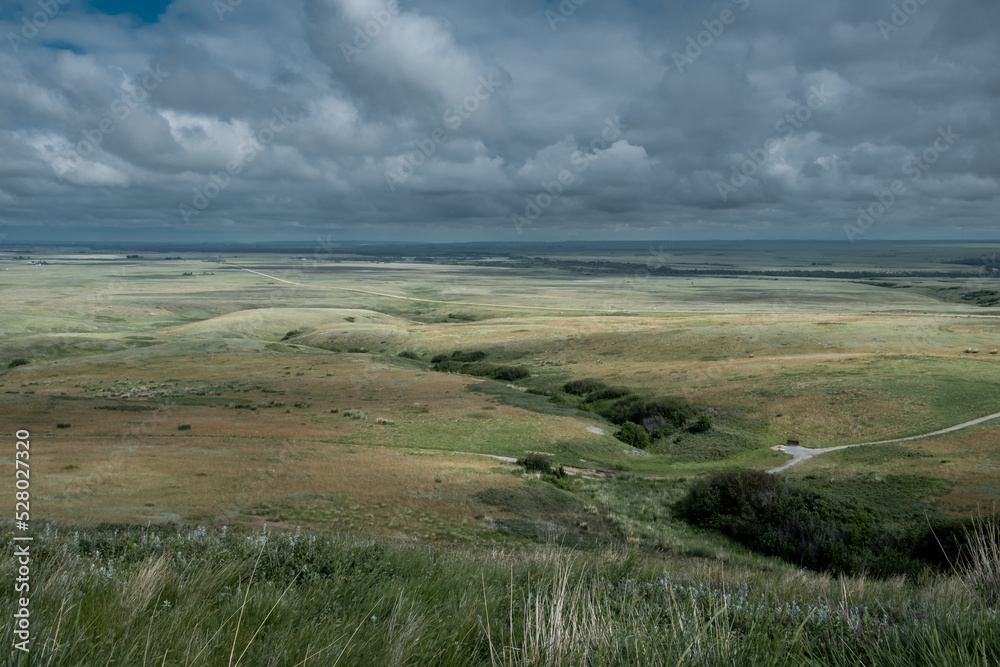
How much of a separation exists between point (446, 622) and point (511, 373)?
69751mm

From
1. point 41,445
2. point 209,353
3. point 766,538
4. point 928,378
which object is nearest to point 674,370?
point 928,378

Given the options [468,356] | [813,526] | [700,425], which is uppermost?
[813,526]

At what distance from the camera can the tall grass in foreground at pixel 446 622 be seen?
310 centimetres

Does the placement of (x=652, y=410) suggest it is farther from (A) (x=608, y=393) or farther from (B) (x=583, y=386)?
(B) (x=583, y=386)

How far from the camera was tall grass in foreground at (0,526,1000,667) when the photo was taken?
122 inches

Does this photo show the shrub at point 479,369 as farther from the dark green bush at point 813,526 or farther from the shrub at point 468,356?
the dark green bush at point 813,526

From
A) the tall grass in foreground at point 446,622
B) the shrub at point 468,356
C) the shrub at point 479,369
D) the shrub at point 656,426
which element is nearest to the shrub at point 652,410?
the shrub at point 656,426

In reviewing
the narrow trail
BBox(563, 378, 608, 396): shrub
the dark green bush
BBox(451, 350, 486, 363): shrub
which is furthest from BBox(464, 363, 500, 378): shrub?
the dark green bush

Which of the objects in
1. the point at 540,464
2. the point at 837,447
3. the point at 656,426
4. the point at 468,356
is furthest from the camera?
the point at 468,356

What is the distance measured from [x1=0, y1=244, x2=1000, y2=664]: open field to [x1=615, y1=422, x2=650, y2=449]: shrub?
2.84 ft

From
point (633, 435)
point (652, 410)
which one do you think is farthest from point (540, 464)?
point (652, 410)

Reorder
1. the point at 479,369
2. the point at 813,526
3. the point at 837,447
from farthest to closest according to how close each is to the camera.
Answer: the point at 479,369 < the point at 837,447 < the point at 813,526

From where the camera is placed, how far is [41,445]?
29.9 meters

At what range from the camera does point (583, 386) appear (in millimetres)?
64750
